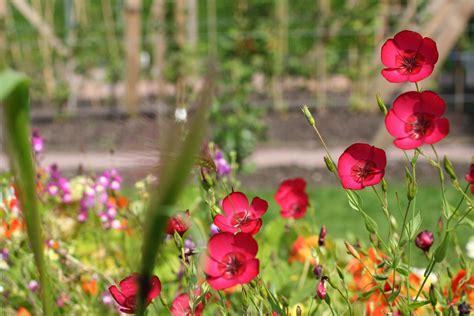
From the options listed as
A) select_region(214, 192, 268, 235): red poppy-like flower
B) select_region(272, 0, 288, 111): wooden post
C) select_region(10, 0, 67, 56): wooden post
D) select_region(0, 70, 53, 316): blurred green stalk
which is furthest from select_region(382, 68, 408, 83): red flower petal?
select_region(10, 0, 67, 56): wooden post

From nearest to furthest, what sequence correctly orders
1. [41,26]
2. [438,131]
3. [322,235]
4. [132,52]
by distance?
[438,131] → [322,235] → [132,52] → [41,26]

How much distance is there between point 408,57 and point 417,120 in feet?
0.27

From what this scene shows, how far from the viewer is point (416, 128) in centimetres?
110

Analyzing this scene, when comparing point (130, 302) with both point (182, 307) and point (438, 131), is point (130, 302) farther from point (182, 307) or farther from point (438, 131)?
point (438, 131)

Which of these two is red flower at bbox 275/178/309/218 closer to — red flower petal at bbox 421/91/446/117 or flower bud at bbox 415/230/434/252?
flower bud at bbox 415/230/434/252

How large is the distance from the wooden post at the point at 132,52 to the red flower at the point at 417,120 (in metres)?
8.54

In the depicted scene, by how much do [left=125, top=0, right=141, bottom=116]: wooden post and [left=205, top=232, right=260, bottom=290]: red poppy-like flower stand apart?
8.64m

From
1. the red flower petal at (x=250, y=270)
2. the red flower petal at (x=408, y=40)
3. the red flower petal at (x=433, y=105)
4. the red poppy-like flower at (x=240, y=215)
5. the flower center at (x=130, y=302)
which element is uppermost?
the red flower petal at (x=408, y=40)

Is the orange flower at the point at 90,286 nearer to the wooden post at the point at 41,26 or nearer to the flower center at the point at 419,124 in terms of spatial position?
the flower center at the point at 419,124

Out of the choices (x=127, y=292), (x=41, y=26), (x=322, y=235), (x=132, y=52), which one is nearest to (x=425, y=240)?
(x=322, y=235)

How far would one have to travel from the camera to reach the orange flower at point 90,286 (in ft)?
6.93

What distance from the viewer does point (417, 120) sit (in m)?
1.09

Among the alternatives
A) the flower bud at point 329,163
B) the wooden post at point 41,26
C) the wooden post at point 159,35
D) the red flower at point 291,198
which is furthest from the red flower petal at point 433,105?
the wooden post at point 41,26

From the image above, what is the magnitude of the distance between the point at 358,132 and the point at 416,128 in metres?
7.62
